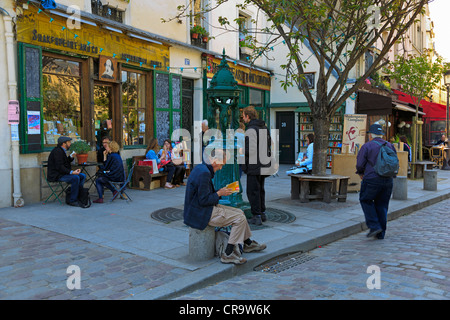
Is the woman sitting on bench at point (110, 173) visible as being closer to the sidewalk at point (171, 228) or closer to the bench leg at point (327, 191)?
the sidewalk at point (171, 228)

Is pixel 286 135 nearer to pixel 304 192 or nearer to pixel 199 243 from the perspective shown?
pixel 304 192

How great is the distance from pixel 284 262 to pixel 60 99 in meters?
6.65

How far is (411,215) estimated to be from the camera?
29.7ft

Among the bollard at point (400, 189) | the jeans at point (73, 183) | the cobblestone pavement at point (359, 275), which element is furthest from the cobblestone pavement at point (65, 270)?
the bollard at point (400, 189)

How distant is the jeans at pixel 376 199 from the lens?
6.45 m

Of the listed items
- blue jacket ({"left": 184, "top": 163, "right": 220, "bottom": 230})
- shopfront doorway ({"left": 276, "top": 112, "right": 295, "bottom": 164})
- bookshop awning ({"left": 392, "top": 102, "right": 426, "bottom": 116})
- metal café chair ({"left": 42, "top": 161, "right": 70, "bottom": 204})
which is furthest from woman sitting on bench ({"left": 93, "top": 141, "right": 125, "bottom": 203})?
bookshop awning ({"left": 392, "top": 102, "right": 426, "bottom": 116})

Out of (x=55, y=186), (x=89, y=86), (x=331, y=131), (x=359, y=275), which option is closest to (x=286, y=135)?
(x=331, y=131)

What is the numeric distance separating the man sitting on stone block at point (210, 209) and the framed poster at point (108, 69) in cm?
636

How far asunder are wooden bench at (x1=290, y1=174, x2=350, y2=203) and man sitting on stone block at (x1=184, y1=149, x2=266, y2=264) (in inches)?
169

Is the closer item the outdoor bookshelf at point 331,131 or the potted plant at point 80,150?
the potted plant at point 80,150

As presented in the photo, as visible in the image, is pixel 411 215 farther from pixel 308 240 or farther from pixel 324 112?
pixel 308 240

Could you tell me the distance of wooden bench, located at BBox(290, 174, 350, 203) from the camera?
8914mm

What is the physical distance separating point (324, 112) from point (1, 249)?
267 inches
